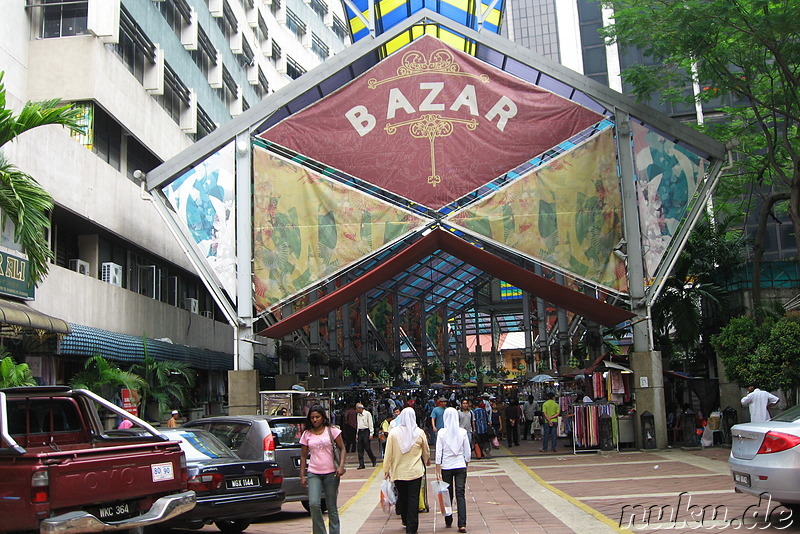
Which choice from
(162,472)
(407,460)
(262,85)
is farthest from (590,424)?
(262,85)

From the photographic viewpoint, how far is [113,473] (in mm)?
7305

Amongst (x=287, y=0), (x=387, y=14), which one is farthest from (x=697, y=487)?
(x=287, y=0)

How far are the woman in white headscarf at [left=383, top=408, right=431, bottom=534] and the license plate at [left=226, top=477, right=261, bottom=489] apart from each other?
1.72 m

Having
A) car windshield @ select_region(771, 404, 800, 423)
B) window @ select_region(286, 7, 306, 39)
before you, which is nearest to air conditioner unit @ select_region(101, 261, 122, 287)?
car windshield @ select_region(771, 404, 800, 423)

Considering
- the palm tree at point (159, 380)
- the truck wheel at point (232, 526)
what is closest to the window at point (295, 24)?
the palm tree at point (159, 380)

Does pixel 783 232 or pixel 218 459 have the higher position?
pixel 783 232

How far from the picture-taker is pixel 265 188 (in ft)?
70.7

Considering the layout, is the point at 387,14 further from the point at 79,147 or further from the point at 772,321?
the point at 772,321

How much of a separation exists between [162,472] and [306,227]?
13.9m

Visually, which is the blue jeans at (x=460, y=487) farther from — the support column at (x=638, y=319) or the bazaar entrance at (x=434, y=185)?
the support column at (x=638, y=319)

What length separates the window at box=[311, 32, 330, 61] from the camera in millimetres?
56375

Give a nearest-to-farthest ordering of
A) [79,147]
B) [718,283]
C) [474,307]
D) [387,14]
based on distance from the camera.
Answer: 1. [79,147]
2. [718,283]
3. [387,14]
4. [474,307]

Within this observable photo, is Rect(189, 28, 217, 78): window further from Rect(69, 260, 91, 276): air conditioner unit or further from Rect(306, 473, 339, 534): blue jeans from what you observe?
Rect(306, 473, 339, 534): blue jeans

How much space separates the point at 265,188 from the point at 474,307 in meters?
45.6
